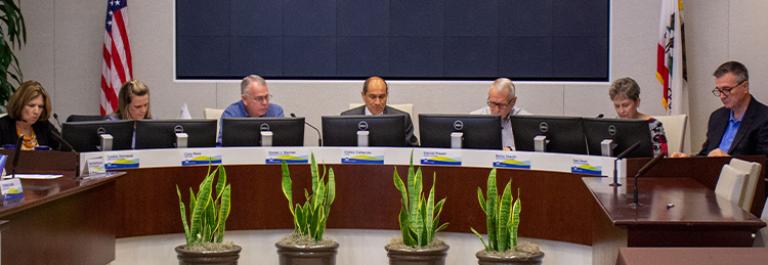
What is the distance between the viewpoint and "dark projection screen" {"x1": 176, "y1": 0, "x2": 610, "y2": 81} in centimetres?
846

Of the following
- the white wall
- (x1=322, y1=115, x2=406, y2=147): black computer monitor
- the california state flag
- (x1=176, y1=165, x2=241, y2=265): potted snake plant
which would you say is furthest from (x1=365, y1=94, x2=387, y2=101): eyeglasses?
the california state flag

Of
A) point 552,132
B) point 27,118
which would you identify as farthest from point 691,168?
point 27,118

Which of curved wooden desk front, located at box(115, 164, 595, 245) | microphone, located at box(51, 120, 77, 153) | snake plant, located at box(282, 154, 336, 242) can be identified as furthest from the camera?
snake plant, located at box(282, 154, 336, 242)

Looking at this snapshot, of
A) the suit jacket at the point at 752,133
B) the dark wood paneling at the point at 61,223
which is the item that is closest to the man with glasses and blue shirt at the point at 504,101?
the suit jacket at the point at 752,133

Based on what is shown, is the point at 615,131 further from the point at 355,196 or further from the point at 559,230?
the point at 355,196

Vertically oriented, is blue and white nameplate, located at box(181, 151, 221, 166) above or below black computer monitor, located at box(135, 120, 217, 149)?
below

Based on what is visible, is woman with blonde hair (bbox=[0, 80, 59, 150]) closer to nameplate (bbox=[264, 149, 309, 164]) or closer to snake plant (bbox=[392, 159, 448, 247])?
nameplate (bbox=[264, 149, 309, 164])

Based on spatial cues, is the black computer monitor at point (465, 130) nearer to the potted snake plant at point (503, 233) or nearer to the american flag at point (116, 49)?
the potted snake plant at point (503, 233)

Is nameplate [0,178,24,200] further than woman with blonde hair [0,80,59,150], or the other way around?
woman with blonde hair [0,80,59,150]

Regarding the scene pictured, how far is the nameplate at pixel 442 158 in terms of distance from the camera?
5645mm

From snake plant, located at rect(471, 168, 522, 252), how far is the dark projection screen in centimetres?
336

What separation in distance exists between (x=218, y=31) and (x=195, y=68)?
0.36m

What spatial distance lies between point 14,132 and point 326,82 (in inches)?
122

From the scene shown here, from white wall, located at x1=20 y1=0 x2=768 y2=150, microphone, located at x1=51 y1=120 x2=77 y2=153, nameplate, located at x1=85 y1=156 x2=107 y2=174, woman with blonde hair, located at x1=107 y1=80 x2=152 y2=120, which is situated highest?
white wall, located at x1=20 y1=0 x2=768 y2=150
